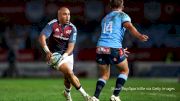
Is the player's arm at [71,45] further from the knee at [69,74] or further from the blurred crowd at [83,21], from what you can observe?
the blurred crowd at [83,21]

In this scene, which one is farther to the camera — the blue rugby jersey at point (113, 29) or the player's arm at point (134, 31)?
the blue rugby jersey at point (113, 29)

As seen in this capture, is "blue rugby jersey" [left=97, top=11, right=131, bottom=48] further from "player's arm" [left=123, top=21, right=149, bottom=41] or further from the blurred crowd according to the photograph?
the blurred crowd

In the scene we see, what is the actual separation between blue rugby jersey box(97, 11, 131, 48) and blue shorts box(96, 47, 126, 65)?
A: 3.2 inches

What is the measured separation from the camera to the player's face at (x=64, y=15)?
518 inches

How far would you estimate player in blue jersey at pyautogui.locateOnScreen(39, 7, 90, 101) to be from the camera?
13.2m

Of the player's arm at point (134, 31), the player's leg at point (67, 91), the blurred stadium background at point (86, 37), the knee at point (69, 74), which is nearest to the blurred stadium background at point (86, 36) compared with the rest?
the blurred stadium background at point (86, 37)

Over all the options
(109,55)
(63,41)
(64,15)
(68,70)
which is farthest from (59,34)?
(109,55)

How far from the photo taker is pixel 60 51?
1348 cm

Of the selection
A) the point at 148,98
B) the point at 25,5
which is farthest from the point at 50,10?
the point at 148,98

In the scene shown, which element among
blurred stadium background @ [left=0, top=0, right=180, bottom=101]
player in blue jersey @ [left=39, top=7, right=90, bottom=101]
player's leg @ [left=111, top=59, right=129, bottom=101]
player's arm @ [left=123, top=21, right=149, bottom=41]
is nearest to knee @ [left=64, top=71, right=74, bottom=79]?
player in blue jersey @ [left=39, top=7, right=90, bottom=101]

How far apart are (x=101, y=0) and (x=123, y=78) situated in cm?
2135

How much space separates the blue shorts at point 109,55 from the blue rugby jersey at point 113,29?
0.08 metres

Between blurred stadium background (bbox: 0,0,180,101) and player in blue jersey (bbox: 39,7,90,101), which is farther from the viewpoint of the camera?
blurred stadium background (bbox: 0,0,180,101)

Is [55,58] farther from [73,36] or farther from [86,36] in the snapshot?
[86,36]
